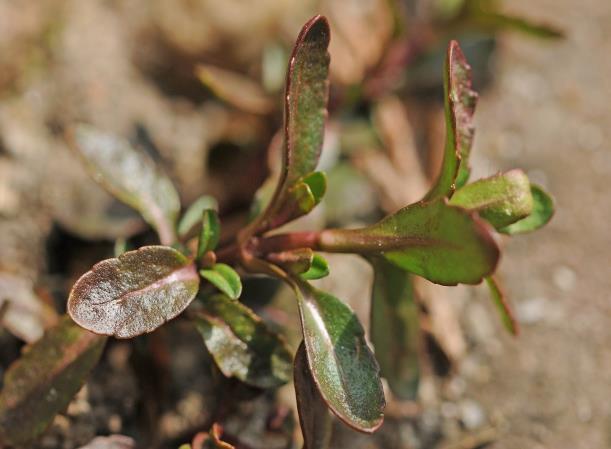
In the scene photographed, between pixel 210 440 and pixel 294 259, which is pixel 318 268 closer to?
pixel 294 259

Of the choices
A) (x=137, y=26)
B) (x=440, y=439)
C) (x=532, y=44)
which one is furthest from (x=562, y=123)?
(x=137, y=26)

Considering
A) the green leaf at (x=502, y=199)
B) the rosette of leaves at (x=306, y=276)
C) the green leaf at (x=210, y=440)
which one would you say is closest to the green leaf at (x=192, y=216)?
the rosette of leaves at (x=306, y=276)

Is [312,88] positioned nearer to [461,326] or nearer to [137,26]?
[461,326]

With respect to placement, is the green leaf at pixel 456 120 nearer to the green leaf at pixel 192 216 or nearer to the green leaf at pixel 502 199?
the green leaf at pixel 502 199

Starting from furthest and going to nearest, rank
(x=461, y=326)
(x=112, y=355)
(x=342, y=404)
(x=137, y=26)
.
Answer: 1. (x=137, y=26)
2. (x=461, y=326)
3. (x=112, y=355)
4. (x=342, y=404)

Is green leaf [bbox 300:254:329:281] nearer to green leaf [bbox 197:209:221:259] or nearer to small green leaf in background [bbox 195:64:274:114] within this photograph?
green leaf [bbox 197:209:221:259]

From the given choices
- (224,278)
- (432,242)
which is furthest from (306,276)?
(432,242)
